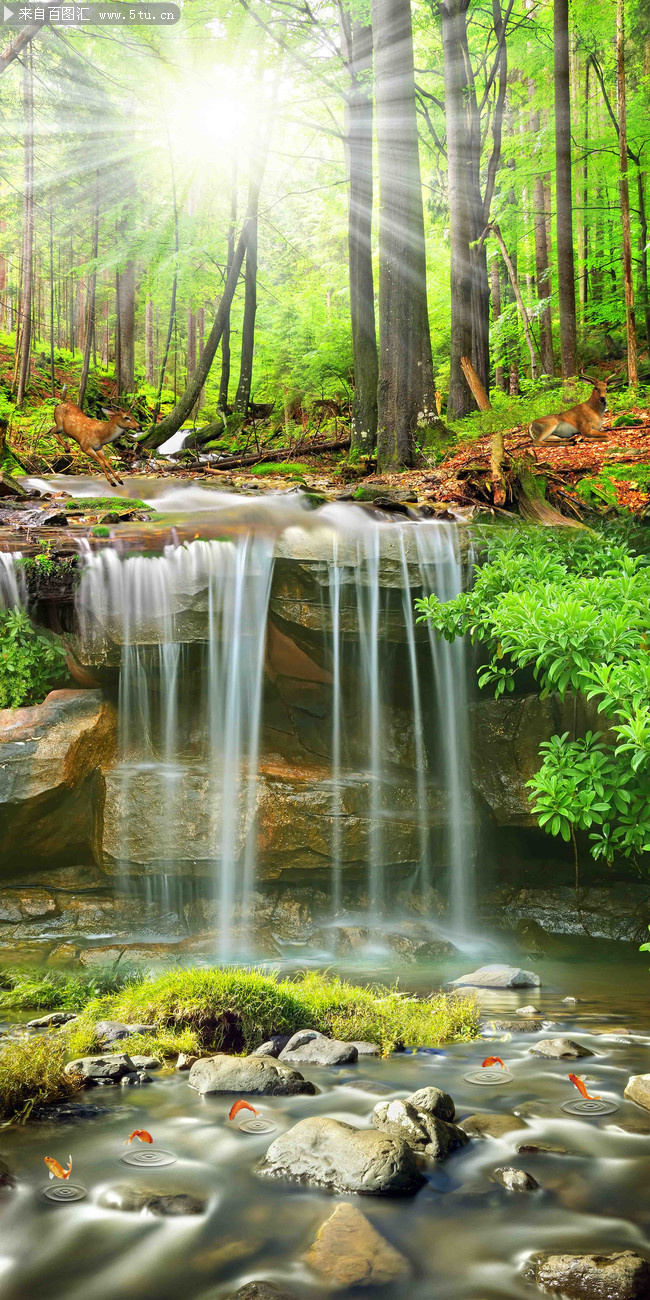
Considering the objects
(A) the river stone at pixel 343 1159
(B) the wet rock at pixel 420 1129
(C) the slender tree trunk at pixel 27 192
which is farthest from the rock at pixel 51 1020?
(C) the slender tree trunk at pixel 27 192

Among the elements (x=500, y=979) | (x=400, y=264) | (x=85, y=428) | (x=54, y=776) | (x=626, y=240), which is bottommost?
(x=500, y=979)

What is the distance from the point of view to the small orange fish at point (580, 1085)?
11.0 feet

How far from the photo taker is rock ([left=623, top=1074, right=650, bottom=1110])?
10.7 ft

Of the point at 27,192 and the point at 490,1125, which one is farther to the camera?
the point at 27,192

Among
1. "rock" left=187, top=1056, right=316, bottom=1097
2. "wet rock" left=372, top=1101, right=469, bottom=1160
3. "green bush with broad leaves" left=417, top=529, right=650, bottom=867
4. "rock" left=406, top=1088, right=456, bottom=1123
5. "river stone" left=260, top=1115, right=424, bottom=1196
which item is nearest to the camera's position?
"river stone" left=260, top=1115, right=424, bottom=1196

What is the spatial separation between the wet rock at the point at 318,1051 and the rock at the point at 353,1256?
1.53 meters

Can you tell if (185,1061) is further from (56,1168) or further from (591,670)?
(591,670)

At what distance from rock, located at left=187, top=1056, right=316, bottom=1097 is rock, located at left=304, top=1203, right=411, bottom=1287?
1084 mm

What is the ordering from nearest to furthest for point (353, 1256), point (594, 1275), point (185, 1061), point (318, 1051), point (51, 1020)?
point (594, 1275), point (353, 1256), point (185, 1061), point (318, 1051), point (51, 1020)

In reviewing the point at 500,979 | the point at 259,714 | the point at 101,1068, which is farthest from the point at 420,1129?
the point at 259,714

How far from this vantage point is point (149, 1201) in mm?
2566

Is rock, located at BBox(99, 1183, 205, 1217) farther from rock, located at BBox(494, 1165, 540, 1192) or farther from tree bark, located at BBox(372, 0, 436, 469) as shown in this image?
tree bark, located at BBox(372, 0, 436, 469)

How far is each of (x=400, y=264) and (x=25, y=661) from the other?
8013 millimetres

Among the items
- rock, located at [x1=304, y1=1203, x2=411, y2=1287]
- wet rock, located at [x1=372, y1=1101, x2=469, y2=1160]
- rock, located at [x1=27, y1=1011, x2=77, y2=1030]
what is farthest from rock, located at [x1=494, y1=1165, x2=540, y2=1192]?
rock, located at [x1=27, y1=1011, x2=77, y2=1030]
